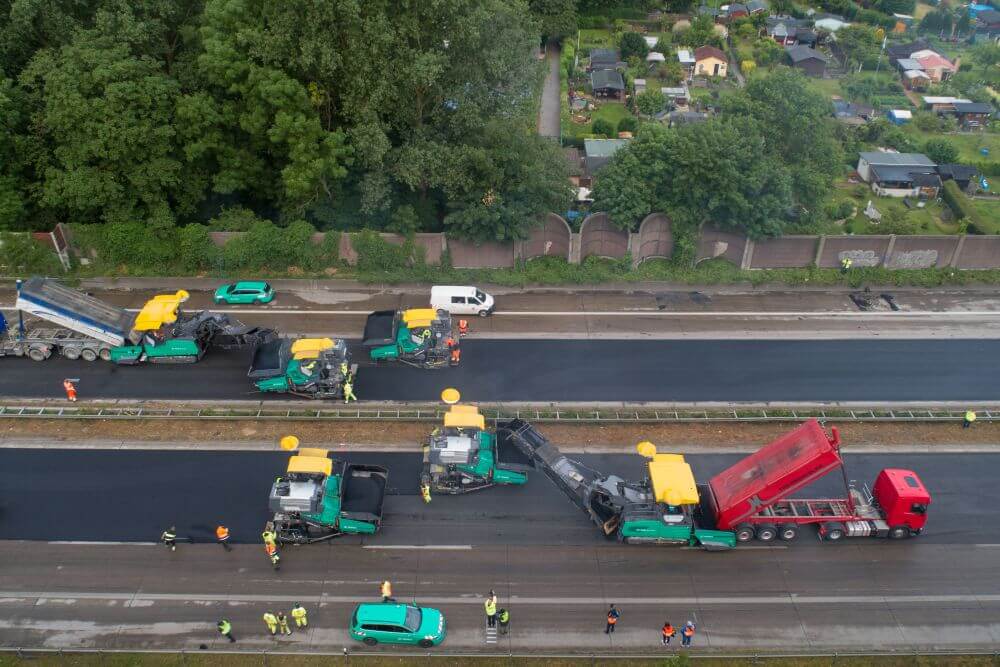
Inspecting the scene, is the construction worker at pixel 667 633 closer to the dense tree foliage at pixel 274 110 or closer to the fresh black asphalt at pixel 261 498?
the fresh black asphalt at pixel 261 498

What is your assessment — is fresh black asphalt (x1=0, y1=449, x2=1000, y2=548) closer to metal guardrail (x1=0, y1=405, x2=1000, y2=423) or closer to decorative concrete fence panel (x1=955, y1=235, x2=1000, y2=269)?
metal guardrail (x1=0, y1=405, x2=1000, y2=423)

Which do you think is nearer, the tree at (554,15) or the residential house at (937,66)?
the residential house at (937,66)

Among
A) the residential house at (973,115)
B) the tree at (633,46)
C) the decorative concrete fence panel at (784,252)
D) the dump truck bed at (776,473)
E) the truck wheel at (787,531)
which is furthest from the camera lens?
the tree at (633,46)

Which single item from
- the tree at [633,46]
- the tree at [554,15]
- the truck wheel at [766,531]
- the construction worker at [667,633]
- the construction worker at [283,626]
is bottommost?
the construction worker at [283,626]

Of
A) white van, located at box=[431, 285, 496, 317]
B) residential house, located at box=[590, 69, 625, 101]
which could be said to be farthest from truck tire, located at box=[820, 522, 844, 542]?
residential house, located at box=[590, 69, 625, 101]

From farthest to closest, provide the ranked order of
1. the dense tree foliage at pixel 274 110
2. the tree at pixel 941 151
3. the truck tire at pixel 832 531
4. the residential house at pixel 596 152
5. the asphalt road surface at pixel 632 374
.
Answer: the tree at pixel 941 151 < the residential house at pixel 596 152 < the dense tree foliage at pixel 274 110 < the asphalt road surface at pixel 632 374 < the truck tire at pixel 832 531

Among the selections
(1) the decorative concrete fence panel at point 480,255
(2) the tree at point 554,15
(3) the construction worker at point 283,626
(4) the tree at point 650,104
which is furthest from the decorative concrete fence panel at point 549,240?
(2) the tree at point 554,15

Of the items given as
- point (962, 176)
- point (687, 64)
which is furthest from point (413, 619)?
point (687, 64)
